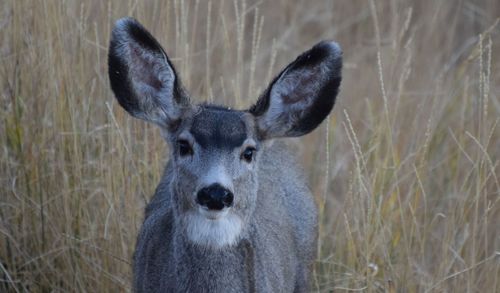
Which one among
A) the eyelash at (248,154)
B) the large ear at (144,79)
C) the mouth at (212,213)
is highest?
the large ear at (144,79)

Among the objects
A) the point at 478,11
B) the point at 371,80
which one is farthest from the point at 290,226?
the point at 478,11

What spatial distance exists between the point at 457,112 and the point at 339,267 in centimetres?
266

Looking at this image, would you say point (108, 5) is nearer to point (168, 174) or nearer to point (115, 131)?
point (115, 131)

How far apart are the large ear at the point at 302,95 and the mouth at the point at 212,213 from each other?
0.77 meters

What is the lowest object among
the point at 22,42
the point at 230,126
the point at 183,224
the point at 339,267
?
the point at 339,267

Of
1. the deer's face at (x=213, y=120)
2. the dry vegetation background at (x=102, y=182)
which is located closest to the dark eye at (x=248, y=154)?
the deer's face at (x=213, y=120)

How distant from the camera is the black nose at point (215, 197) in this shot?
5.56 m

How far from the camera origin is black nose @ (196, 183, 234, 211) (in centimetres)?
556

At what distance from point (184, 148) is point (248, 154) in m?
0.35

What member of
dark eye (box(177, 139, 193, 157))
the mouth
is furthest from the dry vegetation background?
the mouth

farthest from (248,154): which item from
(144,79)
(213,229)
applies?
(144,79)

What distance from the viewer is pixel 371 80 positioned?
1135cm

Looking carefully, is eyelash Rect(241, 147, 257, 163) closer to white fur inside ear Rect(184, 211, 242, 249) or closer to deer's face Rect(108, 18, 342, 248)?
deer's face Rect(108, 18, 342, 248)

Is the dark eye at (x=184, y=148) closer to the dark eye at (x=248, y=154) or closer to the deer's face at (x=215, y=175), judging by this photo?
the deer's face at (x=215, y=175)
